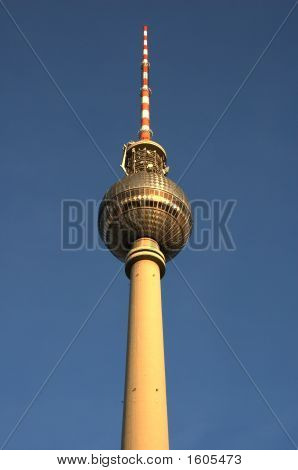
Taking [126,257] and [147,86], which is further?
[147,86]

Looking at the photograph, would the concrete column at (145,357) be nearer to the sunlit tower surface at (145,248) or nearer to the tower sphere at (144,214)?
the sunlit tower surface at (145,248)

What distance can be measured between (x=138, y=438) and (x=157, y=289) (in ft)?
34.8

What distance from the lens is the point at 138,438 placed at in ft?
109

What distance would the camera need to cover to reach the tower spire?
5338 centimetres

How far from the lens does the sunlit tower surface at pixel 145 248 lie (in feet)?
114

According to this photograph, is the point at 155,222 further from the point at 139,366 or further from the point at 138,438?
the point at 138,438

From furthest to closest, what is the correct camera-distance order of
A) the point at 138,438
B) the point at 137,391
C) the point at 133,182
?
the point at 133,182
the point at 137,391
the point at 138,438

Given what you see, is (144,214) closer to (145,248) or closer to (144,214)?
(144,214)

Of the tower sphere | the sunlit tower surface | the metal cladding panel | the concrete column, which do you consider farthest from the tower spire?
the concrete column

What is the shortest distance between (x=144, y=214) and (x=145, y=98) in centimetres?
1518

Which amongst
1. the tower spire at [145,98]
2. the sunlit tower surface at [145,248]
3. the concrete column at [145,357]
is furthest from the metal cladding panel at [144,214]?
the tower spire at [145,98]

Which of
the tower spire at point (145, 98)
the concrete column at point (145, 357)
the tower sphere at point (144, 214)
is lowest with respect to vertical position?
the concrete column at point (145, 357)
